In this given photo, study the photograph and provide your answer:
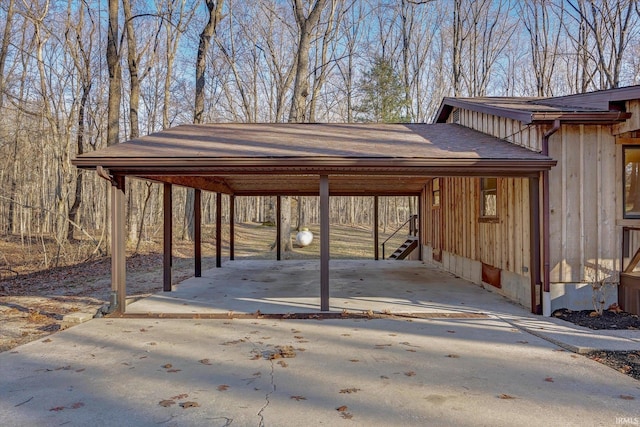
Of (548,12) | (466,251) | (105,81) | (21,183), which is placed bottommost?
(466,251)

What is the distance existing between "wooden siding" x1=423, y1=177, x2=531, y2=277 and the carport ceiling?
823 mm

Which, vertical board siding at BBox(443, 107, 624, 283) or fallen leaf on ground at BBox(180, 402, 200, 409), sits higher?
vertical board siding at BBox(443, 107, 624, 283)

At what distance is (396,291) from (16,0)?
1686 cm

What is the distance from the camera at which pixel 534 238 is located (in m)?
6.50

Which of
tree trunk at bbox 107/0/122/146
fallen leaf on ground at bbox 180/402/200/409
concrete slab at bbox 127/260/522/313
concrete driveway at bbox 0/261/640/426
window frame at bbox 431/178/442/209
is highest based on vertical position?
tree trunk at bbox 107/0/122/146

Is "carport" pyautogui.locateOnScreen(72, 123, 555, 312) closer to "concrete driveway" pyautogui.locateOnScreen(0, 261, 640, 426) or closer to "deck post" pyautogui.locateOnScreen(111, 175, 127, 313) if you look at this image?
"deck post" pyautogui.locateOnScreen(111, 175, 127, 313)

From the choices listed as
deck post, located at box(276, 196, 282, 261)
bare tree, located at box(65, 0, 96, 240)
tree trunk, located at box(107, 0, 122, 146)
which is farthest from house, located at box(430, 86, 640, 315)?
bare tree, located at box(65, 0, 96, 240)

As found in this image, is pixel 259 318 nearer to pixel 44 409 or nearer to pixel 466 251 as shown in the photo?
pixel 44 409

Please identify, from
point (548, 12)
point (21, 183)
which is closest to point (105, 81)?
point (21, 183)

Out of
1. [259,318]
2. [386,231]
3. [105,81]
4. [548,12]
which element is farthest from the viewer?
[386,231]

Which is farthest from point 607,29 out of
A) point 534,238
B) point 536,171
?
point 534,238

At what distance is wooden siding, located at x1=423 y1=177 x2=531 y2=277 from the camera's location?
279 inches

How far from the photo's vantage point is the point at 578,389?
368 centimetres

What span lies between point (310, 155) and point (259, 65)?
22746 mm
